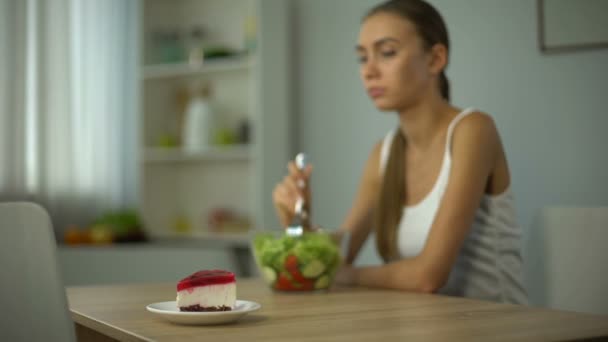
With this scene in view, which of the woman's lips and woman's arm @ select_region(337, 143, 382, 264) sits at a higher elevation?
the woman's lips

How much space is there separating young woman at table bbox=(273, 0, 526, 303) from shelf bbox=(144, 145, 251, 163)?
70.2 inches

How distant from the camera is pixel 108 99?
4.28m

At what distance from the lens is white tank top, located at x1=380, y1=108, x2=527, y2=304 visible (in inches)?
74.1

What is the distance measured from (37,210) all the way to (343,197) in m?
2.43

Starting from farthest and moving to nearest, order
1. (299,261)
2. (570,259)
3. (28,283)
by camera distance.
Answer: (570,259) < (299,261) < (28,283)

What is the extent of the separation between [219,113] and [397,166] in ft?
7.00

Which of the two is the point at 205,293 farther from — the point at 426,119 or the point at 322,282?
the point at 426,119

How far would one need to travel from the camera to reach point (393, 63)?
6.39ft

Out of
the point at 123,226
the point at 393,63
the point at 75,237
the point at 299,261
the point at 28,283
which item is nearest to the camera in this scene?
the point at 28,283

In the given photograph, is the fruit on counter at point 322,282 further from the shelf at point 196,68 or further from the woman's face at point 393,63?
the shelf at point 196,68

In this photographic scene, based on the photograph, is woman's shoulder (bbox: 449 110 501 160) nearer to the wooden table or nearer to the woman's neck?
the woman's neck

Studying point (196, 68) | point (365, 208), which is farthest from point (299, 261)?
point (196, 68)

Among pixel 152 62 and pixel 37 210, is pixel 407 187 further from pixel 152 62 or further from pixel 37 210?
pixel 152 62

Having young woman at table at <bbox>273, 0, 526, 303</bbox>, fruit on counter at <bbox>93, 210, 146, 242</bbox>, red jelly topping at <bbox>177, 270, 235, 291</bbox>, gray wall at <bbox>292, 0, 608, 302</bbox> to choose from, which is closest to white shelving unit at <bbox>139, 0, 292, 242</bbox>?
fruit on counter at <bbox>93, 210, 146, 242</bbox>
